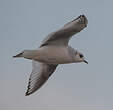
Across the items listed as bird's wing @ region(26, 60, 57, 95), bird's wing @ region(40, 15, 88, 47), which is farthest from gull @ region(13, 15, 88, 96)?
bird's wing @ region(26, 60, 57, 95)

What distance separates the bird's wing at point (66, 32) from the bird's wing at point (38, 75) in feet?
0.95

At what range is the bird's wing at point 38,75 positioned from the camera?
6.88 ft

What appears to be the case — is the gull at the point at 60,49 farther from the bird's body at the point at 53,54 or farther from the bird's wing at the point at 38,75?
the bird's wing at the point at 38,75

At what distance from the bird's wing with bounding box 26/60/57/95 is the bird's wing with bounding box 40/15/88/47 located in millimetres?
289

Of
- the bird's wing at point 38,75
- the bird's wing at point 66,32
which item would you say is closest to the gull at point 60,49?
the bird's wing at point 66,32

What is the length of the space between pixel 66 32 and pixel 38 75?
0.43 metres

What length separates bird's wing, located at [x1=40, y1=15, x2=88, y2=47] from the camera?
1809 mm

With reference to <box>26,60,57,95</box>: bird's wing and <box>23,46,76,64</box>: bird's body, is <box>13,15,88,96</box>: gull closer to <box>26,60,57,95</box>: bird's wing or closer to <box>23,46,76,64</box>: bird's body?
<box>23,46,76,64</box>: bird's body

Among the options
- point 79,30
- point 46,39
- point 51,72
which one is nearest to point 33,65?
point 51,72

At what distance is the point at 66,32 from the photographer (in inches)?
74.0

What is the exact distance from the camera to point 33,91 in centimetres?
207

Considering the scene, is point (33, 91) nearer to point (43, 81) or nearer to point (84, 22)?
point (43, 81)

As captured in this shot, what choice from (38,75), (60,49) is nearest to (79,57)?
(60,49)

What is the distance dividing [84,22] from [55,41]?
24 cm
